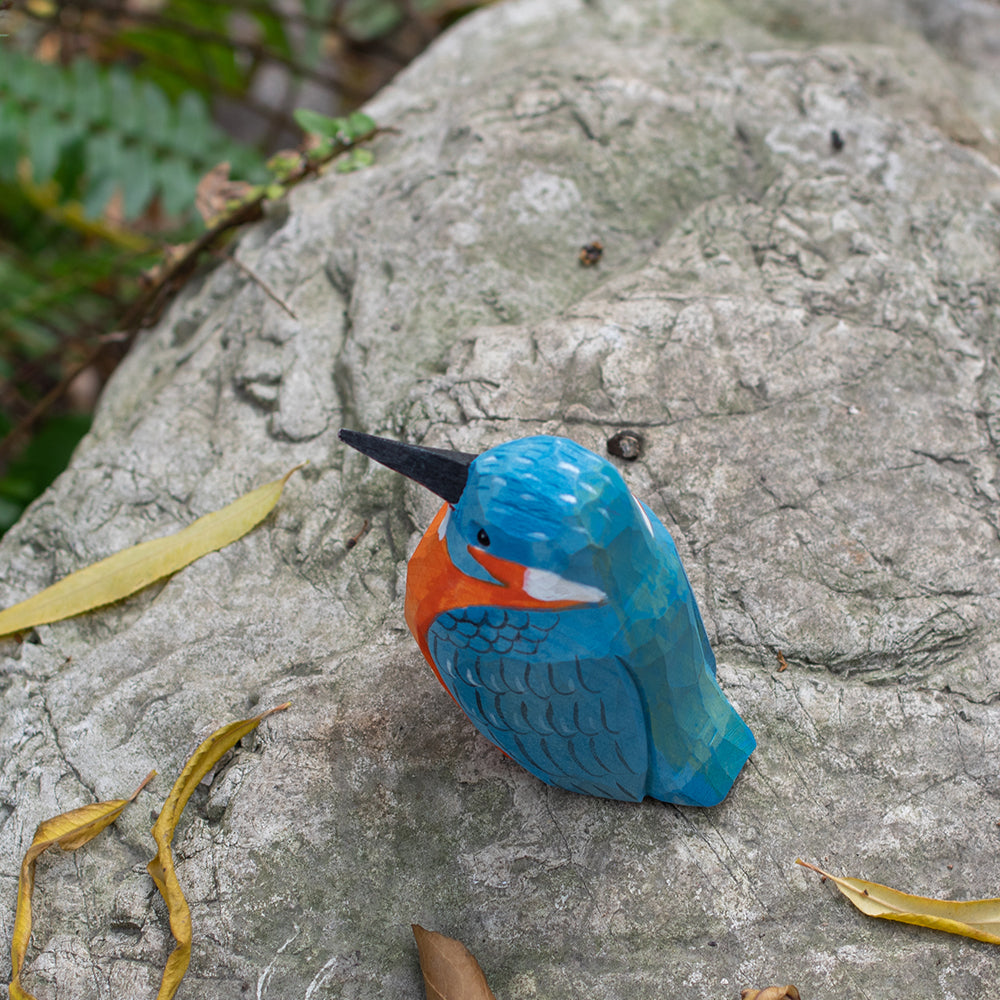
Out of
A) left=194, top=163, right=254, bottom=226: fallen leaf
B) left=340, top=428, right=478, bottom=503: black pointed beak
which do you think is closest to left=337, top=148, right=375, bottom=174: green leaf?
left=194, top=163, right=254, bottom=226: fallen leaf

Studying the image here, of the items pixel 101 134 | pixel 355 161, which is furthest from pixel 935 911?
pixel 101 134

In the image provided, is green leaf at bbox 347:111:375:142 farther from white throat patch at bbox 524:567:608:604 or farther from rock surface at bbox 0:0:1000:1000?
white throat patch at bbox 524:567:608:604

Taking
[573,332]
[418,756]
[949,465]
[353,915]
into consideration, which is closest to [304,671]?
[418,756]

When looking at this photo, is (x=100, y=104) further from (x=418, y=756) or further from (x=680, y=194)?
(x=418, y=756)

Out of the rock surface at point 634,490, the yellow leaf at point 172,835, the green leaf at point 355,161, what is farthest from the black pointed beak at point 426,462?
the green leaf at point 355,161

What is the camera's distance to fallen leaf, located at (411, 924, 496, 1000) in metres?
1.79

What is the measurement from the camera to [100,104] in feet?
12.3

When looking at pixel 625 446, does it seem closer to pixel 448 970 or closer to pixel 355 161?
pixel 448 970

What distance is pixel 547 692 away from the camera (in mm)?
1808

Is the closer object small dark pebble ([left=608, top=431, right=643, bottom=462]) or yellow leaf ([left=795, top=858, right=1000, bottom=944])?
yellow leaf ([left=795, top=858, right=1000, bottom=944])

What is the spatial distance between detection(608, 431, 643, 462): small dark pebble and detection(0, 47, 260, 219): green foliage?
7.84ft

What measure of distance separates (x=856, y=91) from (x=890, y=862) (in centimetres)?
261

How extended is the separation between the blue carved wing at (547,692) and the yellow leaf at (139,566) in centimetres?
87

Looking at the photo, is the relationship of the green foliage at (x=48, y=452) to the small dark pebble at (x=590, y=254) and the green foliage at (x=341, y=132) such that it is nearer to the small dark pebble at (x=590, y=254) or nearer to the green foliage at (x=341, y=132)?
the green foliage at (x=341, y=132)
